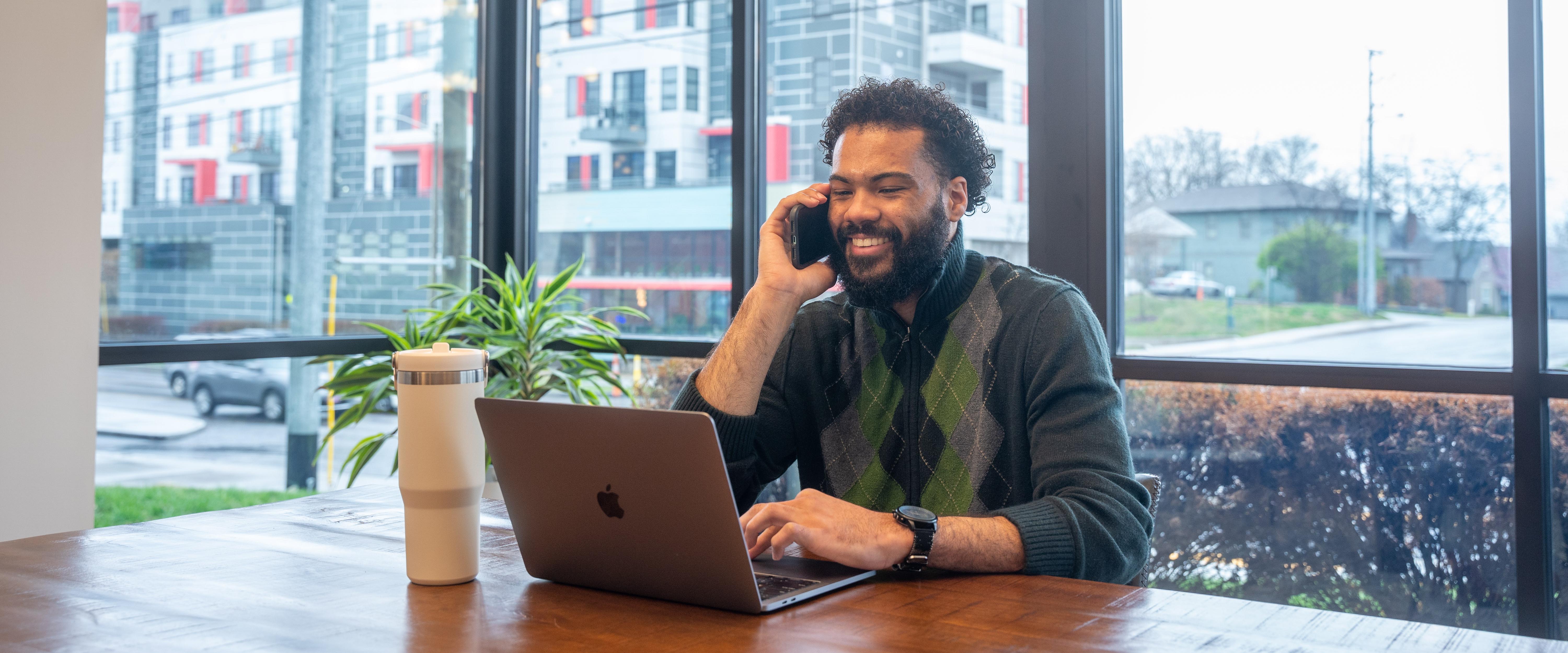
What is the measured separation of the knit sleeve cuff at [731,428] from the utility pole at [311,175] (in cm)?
246

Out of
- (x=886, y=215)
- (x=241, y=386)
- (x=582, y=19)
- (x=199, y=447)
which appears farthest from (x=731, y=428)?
(x=199, y=447)

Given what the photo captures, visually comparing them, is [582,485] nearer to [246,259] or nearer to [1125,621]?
[1125,621]

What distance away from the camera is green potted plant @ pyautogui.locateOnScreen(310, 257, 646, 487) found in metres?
3.55

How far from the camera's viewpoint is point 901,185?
6.16 feet

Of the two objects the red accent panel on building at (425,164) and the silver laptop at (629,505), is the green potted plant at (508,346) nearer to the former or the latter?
the red accent panel on building at (425,164)

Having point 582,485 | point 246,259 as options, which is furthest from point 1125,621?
point 246,259

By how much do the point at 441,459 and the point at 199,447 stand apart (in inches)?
207

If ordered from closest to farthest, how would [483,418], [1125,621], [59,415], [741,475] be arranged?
[1125,621], [483,418], [741,475], [59,415]

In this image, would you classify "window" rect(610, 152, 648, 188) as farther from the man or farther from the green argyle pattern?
the green argyle pattern

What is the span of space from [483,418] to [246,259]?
2.92 metres

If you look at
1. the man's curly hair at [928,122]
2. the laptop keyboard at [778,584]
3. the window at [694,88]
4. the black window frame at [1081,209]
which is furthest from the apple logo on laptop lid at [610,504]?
the window at [694,88]

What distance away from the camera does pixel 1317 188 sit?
2705 millimetres

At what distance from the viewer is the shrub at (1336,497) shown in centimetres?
249

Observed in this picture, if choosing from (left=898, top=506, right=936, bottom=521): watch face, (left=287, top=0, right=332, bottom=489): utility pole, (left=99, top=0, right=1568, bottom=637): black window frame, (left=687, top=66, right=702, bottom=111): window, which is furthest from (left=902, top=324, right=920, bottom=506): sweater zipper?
(left=287, top=0, right=332, bottom=489): utility pole
